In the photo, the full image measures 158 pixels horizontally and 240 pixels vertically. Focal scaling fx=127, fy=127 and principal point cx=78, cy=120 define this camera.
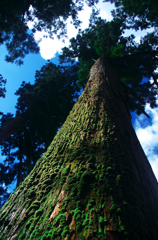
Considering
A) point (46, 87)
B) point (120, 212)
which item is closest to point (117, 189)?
point (120, 212)

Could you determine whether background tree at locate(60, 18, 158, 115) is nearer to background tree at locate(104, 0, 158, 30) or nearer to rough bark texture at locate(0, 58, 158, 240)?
background tree at locate(104, 0, 158, 30)

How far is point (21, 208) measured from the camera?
2.69 ft

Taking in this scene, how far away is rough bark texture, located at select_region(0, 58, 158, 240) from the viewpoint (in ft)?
1.87

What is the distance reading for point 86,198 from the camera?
0.69 metres

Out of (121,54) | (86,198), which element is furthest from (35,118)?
(86,198)

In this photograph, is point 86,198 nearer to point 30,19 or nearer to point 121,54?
point 121,54

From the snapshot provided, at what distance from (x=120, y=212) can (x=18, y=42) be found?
1152 cm

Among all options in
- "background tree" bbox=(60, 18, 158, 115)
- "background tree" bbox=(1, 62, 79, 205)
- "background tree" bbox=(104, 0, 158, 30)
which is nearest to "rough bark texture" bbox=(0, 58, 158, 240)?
"background tree" bbox=(60, 18, 158, 115)

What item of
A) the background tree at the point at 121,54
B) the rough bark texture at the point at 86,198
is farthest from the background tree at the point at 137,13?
the rough bark texture at the point at 86,198

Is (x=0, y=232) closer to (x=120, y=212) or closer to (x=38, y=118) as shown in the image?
(x=120, y=212)

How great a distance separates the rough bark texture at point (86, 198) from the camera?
57 centimetres

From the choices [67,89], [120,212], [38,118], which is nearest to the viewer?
[120,212]

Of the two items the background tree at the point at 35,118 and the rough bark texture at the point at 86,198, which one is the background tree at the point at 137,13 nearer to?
the background tree at the point at 35,118

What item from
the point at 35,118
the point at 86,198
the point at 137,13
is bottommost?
the point at 86,198
